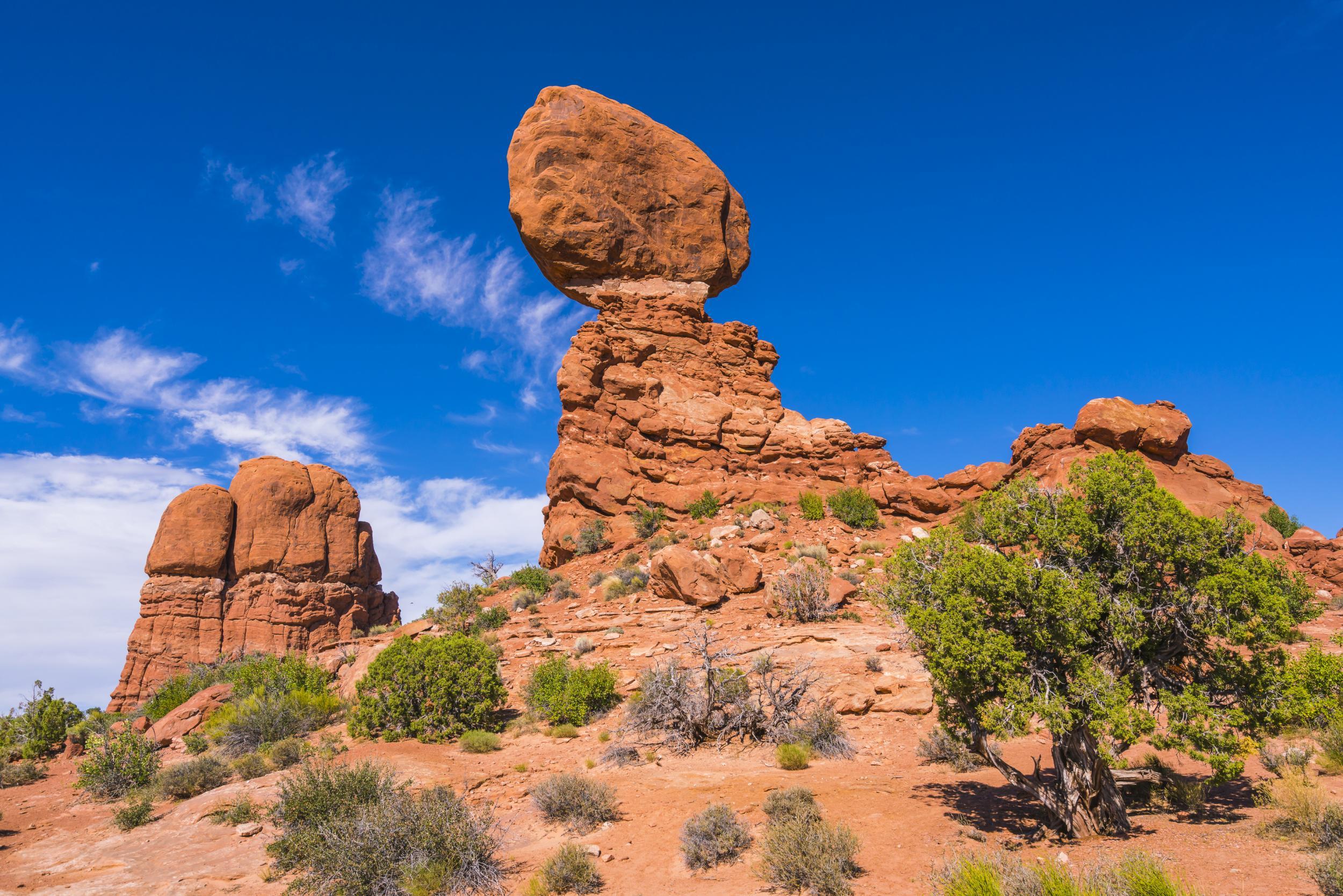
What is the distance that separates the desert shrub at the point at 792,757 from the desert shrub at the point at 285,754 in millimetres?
9094

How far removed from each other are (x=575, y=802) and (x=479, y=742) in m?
4.31

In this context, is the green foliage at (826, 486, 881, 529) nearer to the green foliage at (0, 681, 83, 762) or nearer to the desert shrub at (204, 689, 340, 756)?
the desert shrub at (204, 689, 340, 756)

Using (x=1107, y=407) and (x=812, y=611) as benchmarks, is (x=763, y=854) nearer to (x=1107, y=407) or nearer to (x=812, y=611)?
(x=812, y=611)

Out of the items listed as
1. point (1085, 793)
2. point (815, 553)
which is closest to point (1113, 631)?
point (1085, 793)

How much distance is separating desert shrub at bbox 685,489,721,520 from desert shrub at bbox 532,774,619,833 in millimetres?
15812

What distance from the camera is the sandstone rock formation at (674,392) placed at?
24297 mm

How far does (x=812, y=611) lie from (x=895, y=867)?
404 inches

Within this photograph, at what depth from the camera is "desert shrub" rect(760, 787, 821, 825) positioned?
852 centimetres

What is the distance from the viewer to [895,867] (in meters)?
7.41

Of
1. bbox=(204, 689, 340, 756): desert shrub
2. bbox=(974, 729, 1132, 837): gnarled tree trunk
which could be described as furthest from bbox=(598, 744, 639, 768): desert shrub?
bbox=(204, 689, 340, 756): desert shrub

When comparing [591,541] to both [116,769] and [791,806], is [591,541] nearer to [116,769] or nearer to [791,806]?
[116,769]

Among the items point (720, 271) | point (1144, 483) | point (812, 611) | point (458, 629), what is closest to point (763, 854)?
point (1144, 483)

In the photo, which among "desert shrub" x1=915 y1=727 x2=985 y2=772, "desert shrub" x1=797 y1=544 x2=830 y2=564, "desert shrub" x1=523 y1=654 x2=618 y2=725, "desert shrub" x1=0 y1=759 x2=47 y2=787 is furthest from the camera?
"desert shrub" x1=797 y1=544 x2=830 y2=564

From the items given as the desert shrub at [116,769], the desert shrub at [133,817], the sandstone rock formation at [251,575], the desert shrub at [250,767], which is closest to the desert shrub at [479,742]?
the desert shrub at [250,767]
